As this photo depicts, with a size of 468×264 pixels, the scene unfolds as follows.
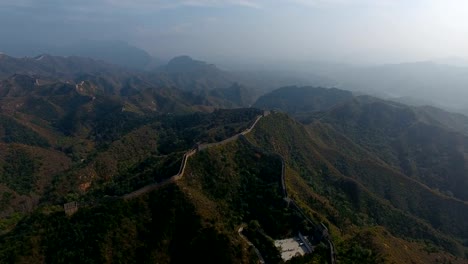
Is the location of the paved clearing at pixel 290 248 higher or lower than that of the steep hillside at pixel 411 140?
higher

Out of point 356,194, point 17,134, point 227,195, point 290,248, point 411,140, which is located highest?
point 290,248

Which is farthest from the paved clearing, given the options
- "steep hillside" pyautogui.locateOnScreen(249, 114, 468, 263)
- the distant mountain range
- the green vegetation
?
the green vegetation

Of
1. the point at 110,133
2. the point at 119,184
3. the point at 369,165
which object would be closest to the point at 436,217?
the point at 369,165

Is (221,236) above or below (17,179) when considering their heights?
above

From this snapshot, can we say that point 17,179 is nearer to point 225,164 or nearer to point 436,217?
point 225,164

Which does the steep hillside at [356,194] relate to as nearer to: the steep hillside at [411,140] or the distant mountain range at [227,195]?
Result: the distant mountain range at [227,195]

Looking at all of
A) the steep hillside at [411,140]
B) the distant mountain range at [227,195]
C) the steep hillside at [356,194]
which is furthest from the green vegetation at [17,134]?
the steep hillside at [411,140]

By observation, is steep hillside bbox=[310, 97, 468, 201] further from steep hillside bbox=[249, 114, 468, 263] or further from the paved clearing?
the paved clearing

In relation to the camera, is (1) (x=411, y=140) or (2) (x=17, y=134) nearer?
(2) (x=17, y=134)

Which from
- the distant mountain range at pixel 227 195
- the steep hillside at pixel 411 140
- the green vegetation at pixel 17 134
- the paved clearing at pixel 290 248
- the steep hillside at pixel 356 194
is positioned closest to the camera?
the paved clearing at pixel 290 248

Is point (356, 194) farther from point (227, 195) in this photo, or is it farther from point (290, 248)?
point (290, 248)

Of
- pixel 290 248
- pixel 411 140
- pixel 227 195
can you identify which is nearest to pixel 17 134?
pixel 227 195
